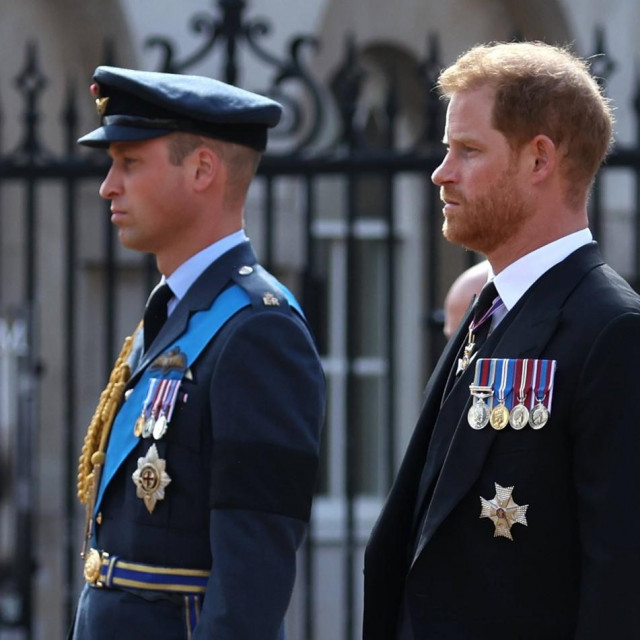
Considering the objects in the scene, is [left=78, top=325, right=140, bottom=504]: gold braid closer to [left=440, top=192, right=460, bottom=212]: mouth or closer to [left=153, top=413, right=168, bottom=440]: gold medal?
[left=153, top=413, right=168, bottom=440]: gold medal

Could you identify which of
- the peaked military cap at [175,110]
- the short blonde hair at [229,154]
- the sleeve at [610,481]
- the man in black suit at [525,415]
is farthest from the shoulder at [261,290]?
the sleeve at [610,481]

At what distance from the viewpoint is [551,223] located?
2322 mm

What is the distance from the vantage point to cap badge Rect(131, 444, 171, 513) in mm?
2621

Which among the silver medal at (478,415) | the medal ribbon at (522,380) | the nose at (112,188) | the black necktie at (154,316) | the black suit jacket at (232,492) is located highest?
the nose at (112,188)

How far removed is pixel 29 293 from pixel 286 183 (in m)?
2.71

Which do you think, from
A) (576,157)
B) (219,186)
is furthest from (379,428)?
(576,157)

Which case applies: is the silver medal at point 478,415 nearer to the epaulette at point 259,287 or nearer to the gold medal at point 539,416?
the gold medal at point 539,416

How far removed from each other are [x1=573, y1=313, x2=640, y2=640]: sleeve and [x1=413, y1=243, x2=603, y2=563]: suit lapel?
0.12 metres

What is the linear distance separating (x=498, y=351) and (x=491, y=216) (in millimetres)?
211

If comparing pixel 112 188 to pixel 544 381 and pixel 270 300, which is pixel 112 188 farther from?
pixel 544 381

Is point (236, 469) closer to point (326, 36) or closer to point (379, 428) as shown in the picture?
point (379, 428)

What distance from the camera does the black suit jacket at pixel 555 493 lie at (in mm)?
2088

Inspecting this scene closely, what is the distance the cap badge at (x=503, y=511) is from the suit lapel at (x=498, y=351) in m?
0.04

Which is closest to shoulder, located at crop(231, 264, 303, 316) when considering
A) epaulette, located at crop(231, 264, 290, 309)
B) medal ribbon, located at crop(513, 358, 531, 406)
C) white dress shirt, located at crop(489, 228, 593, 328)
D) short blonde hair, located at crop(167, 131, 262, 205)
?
epaulette, located at crop(231, 264, 290, 309)
